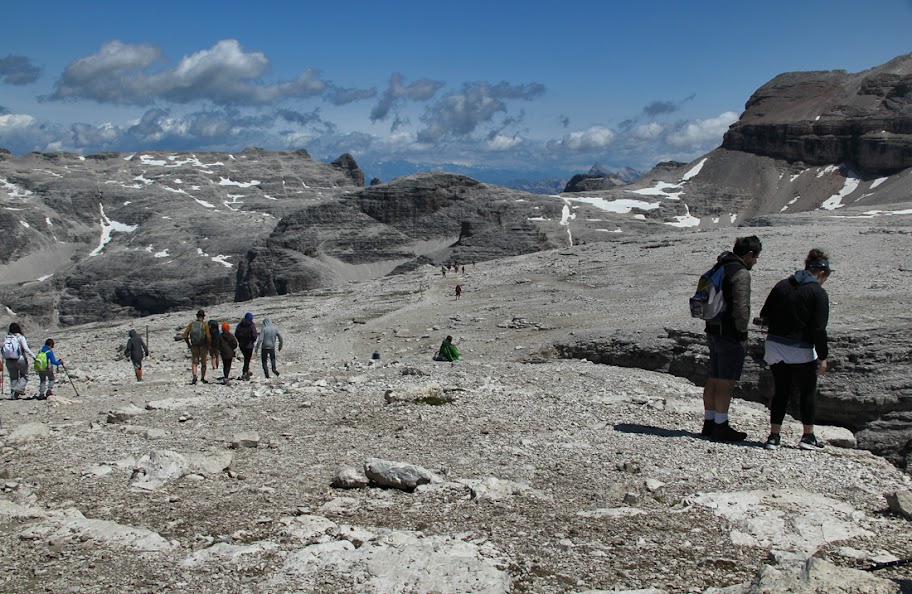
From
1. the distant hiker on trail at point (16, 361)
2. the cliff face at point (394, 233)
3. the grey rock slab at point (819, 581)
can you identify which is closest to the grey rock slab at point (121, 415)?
the distant hiker on trail at point (16, 361)

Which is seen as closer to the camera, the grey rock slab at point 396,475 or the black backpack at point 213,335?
the grey rock slab at point 396,475

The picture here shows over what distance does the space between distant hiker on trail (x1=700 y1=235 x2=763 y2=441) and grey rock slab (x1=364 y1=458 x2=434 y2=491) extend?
14.0 ft

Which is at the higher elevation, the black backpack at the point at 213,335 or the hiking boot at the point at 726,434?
the black backpack at the point at 213,335

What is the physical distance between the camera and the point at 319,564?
6559 millimetres

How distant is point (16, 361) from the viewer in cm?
1867

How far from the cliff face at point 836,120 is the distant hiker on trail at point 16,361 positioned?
159365 mm

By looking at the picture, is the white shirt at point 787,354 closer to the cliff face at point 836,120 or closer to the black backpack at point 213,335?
the black backpack at point 213,335

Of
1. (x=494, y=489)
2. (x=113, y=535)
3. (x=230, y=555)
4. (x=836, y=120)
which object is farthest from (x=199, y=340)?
(x=836, y=120)

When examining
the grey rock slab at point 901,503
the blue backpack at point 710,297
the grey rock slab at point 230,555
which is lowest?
the grey rock slab at point 901,503

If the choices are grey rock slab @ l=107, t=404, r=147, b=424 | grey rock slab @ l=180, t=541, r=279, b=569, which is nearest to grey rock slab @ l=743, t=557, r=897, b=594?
grey rock slab @ l=180, t=541, r=279, b=569

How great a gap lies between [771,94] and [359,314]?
577 feet

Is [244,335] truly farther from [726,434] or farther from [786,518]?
[786,518]

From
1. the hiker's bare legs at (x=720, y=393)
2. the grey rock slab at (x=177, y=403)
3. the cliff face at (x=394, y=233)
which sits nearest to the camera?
the hiker's bare legs at (x=720, y=393)

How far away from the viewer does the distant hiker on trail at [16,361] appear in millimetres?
18531
